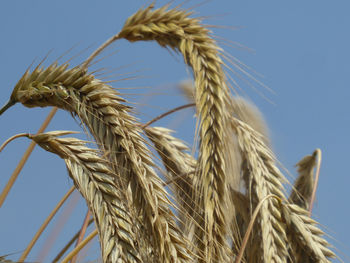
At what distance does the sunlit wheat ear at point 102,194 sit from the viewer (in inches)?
69.4

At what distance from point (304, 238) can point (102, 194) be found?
1.31 meters

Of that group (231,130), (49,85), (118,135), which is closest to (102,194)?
(118,135)

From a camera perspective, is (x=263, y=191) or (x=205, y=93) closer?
(x=205, y=93)

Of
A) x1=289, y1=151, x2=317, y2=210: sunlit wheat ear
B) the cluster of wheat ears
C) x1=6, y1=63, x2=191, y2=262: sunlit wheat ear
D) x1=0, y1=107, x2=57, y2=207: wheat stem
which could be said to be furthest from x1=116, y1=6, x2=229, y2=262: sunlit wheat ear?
x1=289, y1=151, x2=317, y2=210: sunlit wheat ear

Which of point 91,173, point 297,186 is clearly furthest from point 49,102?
point 297,186

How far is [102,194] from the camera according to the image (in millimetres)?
1863

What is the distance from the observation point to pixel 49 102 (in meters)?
2.02

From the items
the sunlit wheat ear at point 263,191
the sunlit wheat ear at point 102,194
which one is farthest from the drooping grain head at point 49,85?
the sunlit wheat ear at point 263,191

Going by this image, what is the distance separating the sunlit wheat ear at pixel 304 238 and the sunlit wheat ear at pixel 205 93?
0.54 metres

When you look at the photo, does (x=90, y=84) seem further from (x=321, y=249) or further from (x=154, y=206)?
(x=321, y=249)

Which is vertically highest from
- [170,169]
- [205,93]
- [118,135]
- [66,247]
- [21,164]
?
[205,93]

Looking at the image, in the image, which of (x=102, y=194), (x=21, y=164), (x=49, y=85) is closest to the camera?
(x=102, y=194)

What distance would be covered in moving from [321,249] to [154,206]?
1309mm

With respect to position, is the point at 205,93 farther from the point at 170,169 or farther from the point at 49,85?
the point at 49,85
